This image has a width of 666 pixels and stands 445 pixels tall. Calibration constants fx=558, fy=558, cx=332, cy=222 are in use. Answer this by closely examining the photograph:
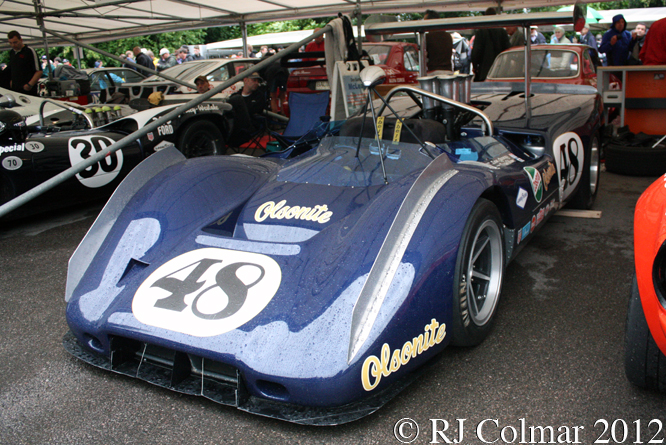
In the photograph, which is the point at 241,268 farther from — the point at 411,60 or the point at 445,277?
the point at 411,60

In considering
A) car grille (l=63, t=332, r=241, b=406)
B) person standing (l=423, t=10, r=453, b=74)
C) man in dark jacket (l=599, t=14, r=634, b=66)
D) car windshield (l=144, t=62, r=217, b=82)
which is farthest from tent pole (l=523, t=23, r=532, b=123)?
man in dark jacket (l=599, t=14, r=634, b=66)

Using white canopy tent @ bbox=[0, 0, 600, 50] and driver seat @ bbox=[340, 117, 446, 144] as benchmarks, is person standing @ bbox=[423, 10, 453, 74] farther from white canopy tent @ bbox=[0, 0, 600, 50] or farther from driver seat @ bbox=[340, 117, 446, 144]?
driver seat @ bbox=[340, 117, 446, 144]

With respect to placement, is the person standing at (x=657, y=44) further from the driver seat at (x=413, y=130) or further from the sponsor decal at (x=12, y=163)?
the sponsor decal at (x=12, y=163)

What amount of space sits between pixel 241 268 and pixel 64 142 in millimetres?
3212

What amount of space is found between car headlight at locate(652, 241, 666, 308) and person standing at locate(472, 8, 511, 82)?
22.0ft

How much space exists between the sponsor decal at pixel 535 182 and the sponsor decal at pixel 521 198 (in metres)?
0.14

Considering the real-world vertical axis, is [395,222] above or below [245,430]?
above

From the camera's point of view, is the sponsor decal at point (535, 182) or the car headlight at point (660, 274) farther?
the sponsor decal at point (535, 182)

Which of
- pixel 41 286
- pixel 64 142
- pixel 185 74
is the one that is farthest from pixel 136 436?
pixel 185 74

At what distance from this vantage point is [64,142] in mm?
4551

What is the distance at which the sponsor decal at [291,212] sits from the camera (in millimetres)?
2320

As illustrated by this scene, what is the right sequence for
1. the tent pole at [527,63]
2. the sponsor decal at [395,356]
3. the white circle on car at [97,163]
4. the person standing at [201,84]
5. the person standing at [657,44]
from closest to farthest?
the sponsor decal at [395,356] → the tent pole at [527,63] → the white circle on car at [97,163] → the person standing at [657,44] → the person standing at [201,84]

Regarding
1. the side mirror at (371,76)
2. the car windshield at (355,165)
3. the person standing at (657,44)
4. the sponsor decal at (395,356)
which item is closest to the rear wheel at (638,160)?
the person standing at (657,44)

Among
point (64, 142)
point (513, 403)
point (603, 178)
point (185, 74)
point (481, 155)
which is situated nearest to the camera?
point (513, 403)
